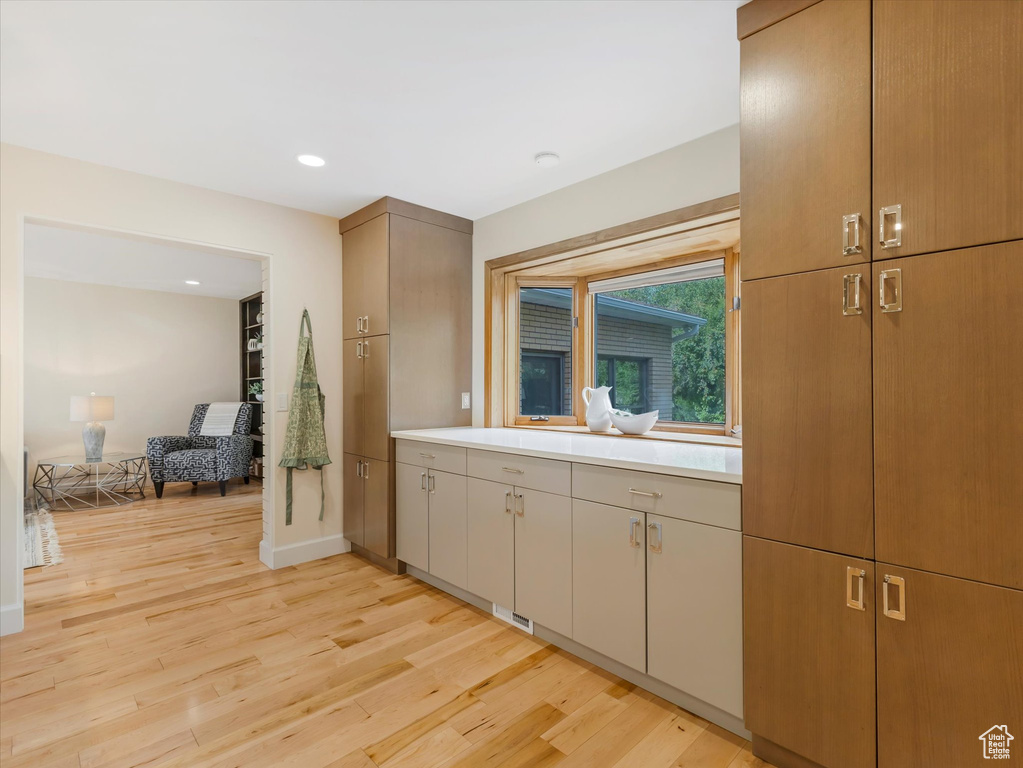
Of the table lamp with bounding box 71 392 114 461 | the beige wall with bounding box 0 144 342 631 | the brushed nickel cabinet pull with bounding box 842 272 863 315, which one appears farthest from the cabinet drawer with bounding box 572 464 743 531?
the table lamp with bounding box 71 392 114 461

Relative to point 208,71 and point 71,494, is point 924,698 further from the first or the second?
point 71,494

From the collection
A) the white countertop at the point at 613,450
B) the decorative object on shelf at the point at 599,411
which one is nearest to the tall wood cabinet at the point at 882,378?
the white countertop at the point at 613,450

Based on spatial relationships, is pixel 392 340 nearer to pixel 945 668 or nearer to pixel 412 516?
pixel 412 516

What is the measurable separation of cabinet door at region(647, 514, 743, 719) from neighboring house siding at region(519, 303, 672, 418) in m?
1.26

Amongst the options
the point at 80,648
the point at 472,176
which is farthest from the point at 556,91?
the point at 80,648

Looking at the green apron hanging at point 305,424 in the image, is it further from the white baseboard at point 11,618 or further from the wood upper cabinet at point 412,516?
the white baseboard at point 11,618

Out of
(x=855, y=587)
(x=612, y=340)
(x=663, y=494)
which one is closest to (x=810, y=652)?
(x=855, y=587)

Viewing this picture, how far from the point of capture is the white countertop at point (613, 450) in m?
1.83

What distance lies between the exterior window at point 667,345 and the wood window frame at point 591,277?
0.07 metres

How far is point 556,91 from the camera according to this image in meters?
2.10

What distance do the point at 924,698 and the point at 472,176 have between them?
9.47 feet

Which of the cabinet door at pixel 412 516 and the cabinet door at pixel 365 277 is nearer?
the cabinet door at pixel 412 516

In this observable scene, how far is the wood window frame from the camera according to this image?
8.41ft

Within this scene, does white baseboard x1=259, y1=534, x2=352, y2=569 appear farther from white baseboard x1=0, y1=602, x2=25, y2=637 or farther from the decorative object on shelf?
the decorative object on shelf
